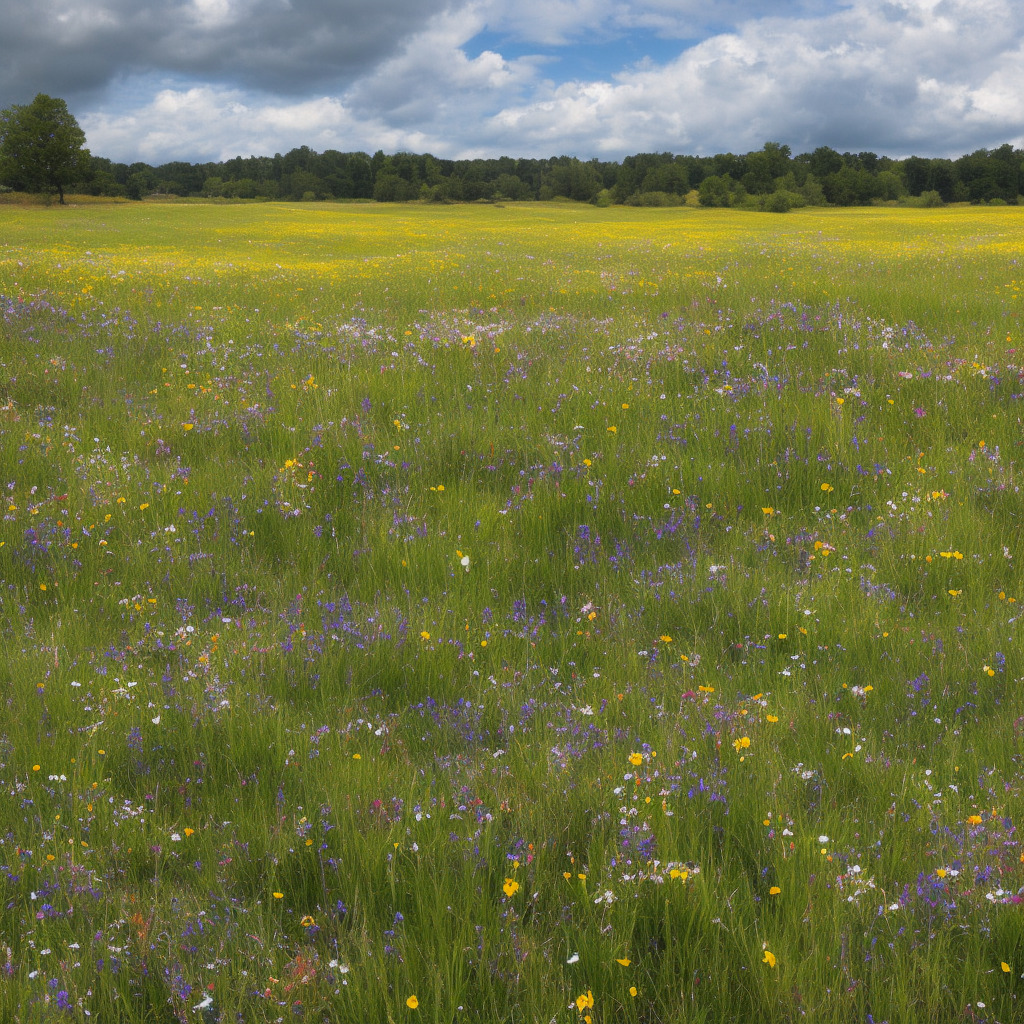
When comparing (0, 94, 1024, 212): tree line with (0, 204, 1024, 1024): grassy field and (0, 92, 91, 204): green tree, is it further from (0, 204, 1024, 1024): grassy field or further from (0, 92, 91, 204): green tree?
(0, 204, 1024, 1024): grassy field

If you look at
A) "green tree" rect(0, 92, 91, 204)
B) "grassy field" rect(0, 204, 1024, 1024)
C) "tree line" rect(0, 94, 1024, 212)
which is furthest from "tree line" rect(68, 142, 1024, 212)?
"grassy field" rect(0, 204, 1024, 1024)

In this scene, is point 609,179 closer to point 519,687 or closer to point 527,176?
point 527,176

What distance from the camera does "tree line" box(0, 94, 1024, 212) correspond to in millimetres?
79562

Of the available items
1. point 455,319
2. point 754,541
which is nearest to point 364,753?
point 754,541

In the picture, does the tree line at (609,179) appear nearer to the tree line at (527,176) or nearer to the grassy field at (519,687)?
the tree line at (527,176)

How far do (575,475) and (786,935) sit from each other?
376 cm

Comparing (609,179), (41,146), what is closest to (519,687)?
(41,146)

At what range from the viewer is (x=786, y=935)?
1984 millimetres

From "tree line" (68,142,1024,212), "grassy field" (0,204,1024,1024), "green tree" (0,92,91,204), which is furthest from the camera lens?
"tree line" (68,142,1024,212)

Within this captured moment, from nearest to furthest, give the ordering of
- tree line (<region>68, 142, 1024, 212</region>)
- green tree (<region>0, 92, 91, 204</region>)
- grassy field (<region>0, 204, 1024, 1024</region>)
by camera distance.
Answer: grassy field (<region>0, 204, 1024, 1024</region>) → green tree (<region>0, 92, 91, 204</region>) → tree line (<region>68, 142, 1024, 212</region>)

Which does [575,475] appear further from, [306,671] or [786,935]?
[786,935]

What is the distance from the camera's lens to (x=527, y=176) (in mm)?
128250

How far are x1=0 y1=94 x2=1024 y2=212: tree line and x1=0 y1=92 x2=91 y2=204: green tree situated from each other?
→ 11 centimetres

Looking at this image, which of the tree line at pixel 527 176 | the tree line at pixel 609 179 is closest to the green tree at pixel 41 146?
the tree line at pixel 527 176
